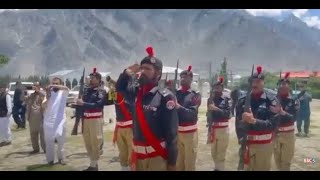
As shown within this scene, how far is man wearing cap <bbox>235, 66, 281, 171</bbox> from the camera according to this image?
5.70 m

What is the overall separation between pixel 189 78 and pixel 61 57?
7742 centimetres

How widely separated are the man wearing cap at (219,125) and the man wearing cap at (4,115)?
5.65 m

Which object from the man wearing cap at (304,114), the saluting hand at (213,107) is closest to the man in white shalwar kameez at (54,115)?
the saluting hand at (213,107)

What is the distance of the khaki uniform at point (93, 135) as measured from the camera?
7.61 meters

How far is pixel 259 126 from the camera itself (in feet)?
18.7

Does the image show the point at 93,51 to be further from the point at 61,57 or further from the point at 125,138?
the point at 125,138

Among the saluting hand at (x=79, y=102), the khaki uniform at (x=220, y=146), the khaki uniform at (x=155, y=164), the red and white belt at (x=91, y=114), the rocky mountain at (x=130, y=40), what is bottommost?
the khaki uniform at (x=220, y=146)

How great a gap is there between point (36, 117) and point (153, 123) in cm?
602

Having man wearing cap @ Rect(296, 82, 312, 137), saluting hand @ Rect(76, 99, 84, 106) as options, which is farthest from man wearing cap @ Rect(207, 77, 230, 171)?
man wearing cap @ Rect(296, 82, 312, 137)

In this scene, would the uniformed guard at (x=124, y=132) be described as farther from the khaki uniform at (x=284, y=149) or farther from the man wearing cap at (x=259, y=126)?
the khaki uniform at (x=284, y=149)

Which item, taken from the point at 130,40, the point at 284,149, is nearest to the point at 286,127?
the point at 284,149

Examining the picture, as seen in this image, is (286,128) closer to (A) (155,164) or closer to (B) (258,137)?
(B) (258,137)
